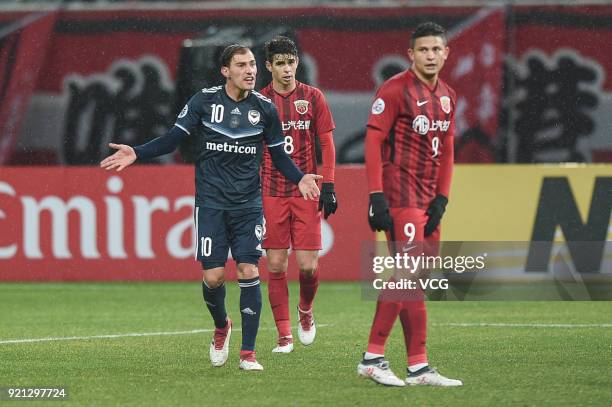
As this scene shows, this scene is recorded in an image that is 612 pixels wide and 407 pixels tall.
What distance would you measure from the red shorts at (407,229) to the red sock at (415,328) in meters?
0.31

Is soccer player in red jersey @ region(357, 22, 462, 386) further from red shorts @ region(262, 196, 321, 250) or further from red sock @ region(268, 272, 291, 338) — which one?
red shorts @ region(262, 196, 321, 250)

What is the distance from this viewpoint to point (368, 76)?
1953 centimetres

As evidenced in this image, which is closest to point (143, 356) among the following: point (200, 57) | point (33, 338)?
point (33, 338)

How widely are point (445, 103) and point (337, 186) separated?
24.8ft

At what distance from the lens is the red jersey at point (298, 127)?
931 centimetres

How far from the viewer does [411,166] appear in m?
7.25

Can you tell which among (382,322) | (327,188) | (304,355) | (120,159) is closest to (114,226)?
(327,188)

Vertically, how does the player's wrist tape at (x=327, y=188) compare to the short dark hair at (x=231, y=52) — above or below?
below

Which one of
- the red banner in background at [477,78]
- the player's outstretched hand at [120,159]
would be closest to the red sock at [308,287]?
the player's outstretched hand at [120,159]

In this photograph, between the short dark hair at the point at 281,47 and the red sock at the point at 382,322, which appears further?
the short dark hair at the point at 281,47

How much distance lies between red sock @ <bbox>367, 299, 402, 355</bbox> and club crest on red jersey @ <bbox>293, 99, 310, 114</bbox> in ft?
7.99

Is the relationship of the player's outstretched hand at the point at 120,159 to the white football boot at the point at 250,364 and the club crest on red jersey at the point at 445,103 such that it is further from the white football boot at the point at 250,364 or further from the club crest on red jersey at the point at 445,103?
the club crest on red jersey at the point at 445,103

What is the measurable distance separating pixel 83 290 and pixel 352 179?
3209 mm

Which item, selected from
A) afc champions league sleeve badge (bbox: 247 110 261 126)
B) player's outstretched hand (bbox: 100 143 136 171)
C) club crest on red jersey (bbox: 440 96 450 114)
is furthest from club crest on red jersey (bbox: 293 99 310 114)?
club crest on red jersey (bbox: 440 96 450 114)
